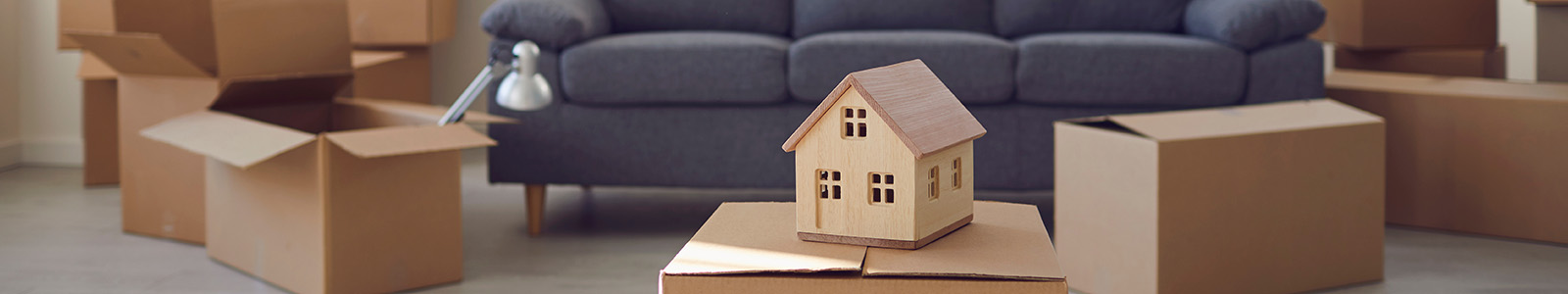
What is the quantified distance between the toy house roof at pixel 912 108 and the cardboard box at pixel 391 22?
2.51 m

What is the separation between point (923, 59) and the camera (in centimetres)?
222

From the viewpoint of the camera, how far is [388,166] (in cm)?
177

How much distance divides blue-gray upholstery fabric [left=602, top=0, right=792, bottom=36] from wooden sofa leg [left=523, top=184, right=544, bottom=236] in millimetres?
561

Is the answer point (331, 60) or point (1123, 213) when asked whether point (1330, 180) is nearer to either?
point (1123, 213)

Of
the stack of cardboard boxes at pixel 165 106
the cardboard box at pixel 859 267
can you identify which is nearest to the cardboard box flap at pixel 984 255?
the cardboard box at pixel 859 267

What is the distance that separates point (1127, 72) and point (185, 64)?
5.32 feet

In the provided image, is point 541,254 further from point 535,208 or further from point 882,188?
point 882,188

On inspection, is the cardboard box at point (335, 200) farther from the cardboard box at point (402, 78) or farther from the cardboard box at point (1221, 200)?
the cardboard box at point (402, 78)

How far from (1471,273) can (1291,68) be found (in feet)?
1.61

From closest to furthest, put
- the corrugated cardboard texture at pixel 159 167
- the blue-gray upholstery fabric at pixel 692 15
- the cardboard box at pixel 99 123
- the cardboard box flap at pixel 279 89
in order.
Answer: the cardboard box flap at pixel 279 89 → the corrugated cardboard texture at pixel 159 167 → the blue-gray upholstery fabric at pixel 692 15 → the cardboard box at pixel 99 123

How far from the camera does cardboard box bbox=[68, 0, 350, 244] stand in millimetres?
1972

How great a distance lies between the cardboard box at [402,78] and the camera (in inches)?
130

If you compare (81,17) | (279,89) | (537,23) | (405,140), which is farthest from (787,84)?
(81,17)

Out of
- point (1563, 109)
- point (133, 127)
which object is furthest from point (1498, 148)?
point (133, 127)
